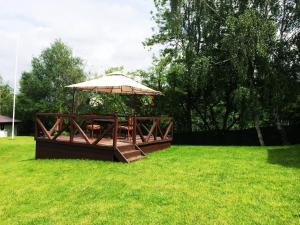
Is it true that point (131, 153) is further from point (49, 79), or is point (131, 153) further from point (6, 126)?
point (6, 126)

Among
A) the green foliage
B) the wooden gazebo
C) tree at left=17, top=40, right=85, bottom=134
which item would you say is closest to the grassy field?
the wooden gazebo

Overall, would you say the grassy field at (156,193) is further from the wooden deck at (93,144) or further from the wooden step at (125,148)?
the wooden step at (125,148)

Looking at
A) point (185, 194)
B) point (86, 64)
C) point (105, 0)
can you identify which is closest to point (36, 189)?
point (185, 194)

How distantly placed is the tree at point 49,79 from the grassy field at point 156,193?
108 feet

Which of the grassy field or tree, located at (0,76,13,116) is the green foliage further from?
→ tree, located at (0,76,13,116)

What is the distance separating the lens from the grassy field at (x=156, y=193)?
16.7 ft

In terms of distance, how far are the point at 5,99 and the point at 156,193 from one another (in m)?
56.4

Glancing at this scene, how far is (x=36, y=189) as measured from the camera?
23.2ft

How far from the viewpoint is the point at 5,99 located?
187ft

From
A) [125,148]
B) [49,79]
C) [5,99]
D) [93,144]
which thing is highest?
[49,79]

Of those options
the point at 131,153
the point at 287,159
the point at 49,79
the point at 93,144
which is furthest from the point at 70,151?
the point at 49,79

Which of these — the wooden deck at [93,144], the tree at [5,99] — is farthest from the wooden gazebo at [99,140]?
the tree at [5,99]

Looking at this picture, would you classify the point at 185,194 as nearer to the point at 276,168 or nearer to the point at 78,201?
the point at 78,201

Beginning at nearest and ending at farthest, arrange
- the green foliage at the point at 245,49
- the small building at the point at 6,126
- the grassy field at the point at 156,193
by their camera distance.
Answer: the grassy field at the point at 156,193 → the green foliage at the point at 245,49 → the small building at the point at 6,126
